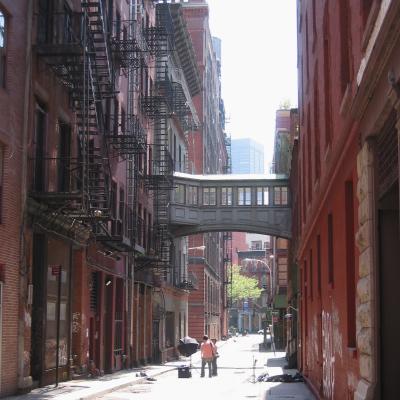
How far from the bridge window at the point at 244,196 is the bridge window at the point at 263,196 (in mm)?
657

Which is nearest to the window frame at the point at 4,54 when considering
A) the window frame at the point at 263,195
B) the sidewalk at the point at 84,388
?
the sidewalk at the point at 84,388

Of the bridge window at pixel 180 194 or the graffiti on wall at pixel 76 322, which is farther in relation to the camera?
the bridge window at pixel 180 194

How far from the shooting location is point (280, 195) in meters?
51.5

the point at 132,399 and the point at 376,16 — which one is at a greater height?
the point at 376,16

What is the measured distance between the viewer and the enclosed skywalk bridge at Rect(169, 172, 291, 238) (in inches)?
1986

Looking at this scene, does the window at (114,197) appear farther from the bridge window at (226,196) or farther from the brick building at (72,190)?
the bridge window at (226,196)

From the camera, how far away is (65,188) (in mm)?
22500

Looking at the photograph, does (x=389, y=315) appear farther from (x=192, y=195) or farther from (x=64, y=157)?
(x=192, y=195)

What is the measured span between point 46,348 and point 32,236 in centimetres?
344

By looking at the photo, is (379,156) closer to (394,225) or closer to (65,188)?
(394,225)

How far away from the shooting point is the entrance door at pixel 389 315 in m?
10.1

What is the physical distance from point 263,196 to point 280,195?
112 centimetres

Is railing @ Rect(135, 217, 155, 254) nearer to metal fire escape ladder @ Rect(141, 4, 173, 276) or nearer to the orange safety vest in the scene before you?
metal fire escape ladder @ Rect(141, 4, 173, 276)

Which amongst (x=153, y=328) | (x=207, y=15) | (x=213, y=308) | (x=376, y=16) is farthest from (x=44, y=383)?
(x=207, y=15)
